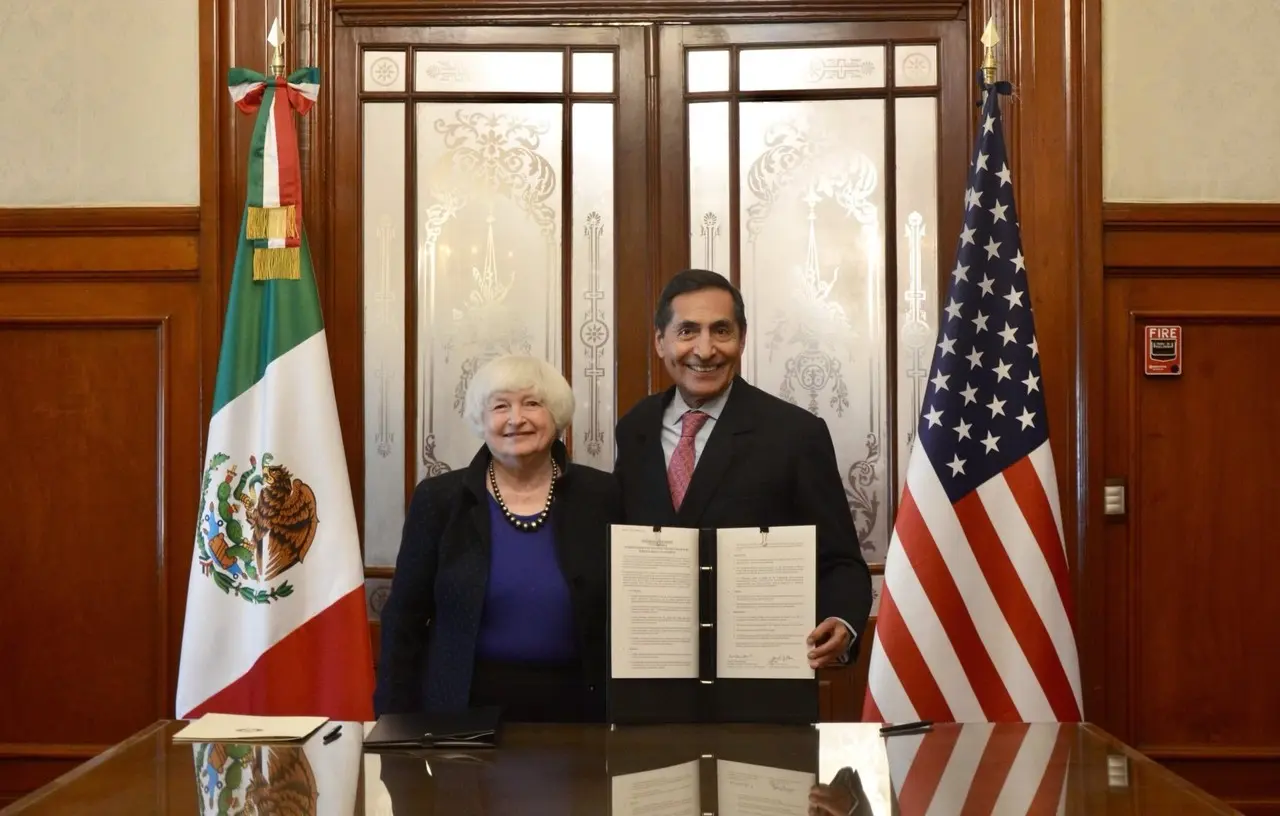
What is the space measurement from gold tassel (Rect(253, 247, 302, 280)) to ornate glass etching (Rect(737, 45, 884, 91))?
1.41 meters

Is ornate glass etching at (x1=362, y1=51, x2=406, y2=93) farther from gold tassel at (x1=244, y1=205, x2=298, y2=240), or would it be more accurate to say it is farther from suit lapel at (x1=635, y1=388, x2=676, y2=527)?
suit lapel at (x1=635, y1=388, x2=676, y2=527)

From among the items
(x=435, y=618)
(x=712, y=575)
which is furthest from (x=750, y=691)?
(x=435, y=618)

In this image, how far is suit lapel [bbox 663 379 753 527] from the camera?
2543 millimetres

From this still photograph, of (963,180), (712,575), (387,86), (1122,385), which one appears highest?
(387,86)

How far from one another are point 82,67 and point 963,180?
8.65ft

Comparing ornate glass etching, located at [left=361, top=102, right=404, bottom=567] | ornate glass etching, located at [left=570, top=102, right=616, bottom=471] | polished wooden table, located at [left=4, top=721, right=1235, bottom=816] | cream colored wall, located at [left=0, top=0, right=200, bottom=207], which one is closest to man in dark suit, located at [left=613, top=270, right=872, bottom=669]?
polished wooden table, located at [left=4, top=721, right=1235, bottom=816]

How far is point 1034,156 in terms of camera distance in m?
3.64

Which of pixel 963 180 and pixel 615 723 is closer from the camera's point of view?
pixel 615 723

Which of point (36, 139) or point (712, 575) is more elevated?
point (36, 139)

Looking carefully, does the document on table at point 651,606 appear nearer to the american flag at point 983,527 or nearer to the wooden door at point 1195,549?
the american flag at point 983,527

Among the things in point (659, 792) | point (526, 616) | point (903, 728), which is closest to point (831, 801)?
point (659, 792)

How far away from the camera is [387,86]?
12.5ft

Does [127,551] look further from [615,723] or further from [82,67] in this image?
[615,723]

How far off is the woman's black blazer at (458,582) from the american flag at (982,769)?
666 mm
